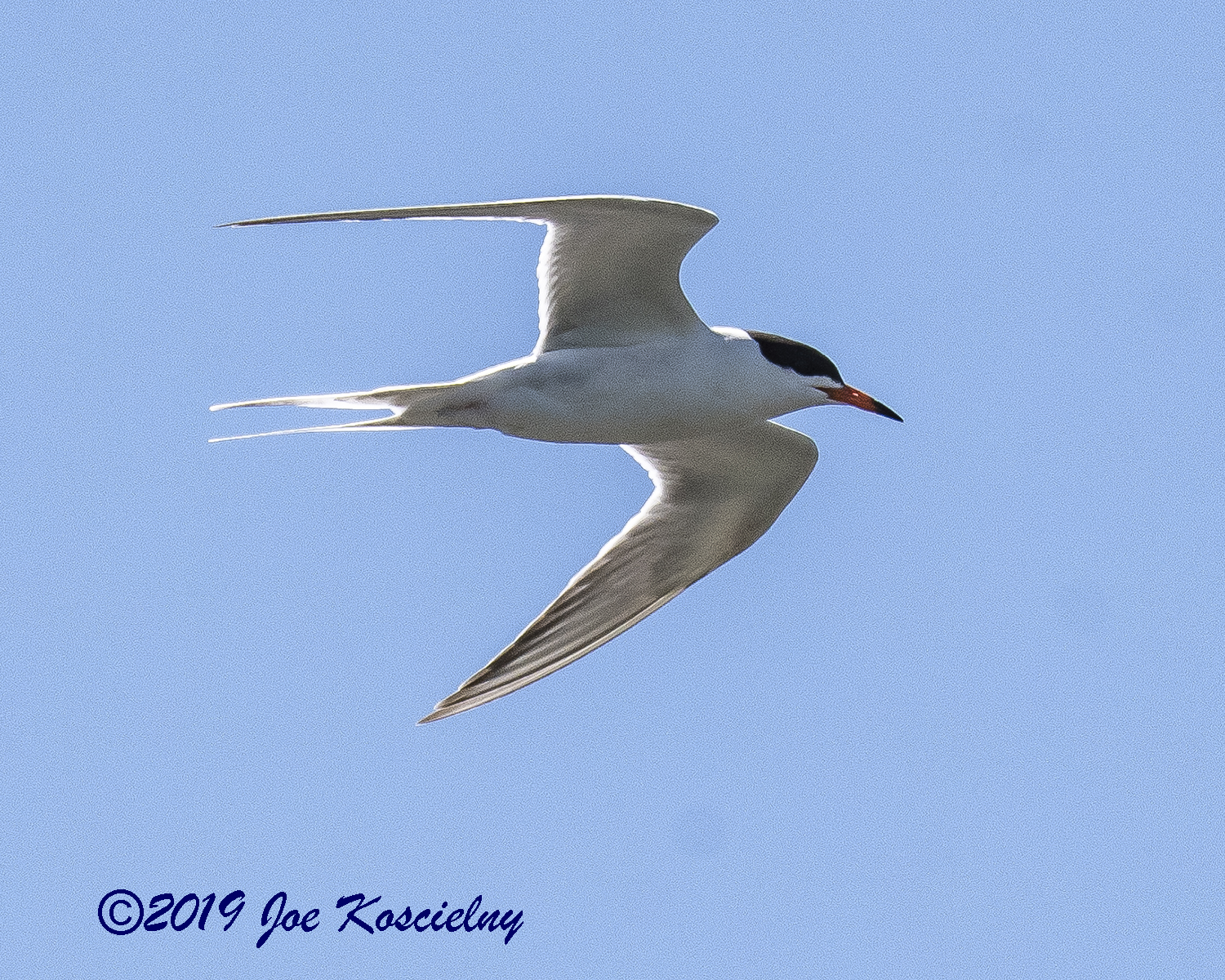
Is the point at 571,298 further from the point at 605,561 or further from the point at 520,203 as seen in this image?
the point at 605,561

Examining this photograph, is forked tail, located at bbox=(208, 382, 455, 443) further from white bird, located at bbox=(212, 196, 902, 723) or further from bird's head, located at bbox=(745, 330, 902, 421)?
bird's head, located at bbox=(745, 330, 902, 421)

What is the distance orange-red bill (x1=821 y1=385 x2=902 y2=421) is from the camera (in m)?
8.36

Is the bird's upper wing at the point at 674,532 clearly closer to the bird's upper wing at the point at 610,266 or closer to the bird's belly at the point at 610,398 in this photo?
the bird's belly at the point at 610,398

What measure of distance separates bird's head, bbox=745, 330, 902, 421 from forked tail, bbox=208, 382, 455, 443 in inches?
61.0

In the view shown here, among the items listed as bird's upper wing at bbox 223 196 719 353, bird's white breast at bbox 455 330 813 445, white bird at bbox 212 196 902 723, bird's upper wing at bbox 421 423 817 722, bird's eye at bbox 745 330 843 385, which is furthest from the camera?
bird's upper wing at bbox 421 423 817 722

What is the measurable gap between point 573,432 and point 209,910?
3.46 meters

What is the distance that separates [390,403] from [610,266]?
119cm

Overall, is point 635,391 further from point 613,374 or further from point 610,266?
point 610,266

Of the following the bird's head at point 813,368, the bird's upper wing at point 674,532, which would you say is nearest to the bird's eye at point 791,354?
the bird's head at point 813,368

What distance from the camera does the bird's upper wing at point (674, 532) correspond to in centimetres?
913

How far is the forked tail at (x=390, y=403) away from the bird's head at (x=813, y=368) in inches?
61.0

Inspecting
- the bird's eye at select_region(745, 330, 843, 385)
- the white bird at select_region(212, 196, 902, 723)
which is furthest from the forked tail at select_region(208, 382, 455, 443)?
the bird's eye at select_region(745, 330, 843, 385)

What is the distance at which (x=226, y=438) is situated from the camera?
7.52m

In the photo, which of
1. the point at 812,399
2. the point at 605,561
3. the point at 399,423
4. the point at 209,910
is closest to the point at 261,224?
the point at 399,423
